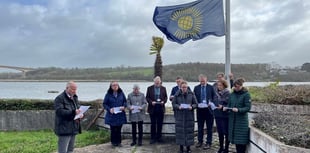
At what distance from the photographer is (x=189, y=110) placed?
7137 mm

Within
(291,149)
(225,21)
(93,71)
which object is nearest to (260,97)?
(225,21)

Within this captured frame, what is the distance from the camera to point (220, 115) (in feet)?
22.4

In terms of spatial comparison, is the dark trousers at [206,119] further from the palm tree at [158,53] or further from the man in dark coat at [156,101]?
the palm tree at [158,53]

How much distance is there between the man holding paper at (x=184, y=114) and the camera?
7.14 m

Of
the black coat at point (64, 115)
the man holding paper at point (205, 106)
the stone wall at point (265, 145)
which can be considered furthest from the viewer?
the man holding paper at point (205, 106)

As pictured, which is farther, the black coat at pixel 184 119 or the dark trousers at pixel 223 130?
the black coat at pixel 184 119

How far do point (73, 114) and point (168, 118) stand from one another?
121 inches

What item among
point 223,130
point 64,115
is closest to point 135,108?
point 223,130

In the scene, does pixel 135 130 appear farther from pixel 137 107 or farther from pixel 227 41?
pixel 227 41

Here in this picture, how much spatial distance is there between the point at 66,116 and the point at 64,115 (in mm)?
44

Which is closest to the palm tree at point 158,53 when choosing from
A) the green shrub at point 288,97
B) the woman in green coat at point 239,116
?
the green shrub at point 288,97

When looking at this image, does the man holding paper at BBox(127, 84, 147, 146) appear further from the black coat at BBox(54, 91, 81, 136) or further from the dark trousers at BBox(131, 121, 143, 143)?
the black coat at BBox(54, 91, 81, 136)

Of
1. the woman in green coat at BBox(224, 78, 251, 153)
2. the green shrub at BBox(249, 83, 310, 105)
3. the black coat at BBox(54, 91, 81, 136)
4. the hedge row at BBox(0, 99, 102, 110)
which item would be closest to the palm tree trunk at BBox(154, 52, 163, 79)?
the green shrub at BBox(249, 83, 310, 105)

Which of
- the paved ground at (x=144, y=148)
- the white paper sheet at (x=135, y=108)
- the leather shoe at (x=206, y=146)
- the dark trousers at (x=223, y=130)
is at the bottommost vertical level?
the paved ground at (x=144, y=148)
